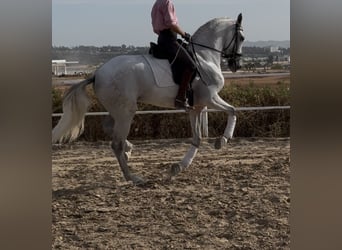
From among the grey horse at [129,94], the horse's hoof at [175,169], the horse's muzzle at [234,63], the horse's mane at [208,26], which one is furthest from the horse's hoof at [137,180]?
the horse's muzzle at [234,63]

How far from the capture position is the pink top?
4.50 metres

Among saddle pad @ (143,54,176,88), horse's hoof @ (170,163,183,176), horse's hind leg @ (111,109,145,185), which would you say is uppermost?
saddle pad @ (143,54,176,88)

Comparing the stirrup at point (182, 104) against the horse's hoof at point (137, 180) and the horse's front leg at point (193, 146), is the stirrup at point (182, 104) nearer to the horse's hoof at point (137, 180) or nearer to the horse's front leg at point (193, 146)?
the horse's front leg at point (193, 146)

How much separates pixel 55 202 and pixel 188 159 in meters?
1.35

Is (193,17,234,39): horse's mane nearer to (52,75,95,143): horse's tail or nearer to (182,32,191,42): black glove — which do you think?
(182,32,191,42): black glove

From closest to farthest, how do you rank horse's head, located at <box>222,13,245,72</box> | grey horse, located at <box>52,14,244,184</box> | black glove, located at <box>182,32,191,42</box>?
grey horse, located at <box>52,14,244,184</box> → black glove, located at <box>182,32,191,42</box> → horse's head, located at <box>222,13,245,72</box>

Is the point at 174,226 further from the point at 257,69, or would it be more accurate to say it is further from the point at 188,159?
the point at 257,69

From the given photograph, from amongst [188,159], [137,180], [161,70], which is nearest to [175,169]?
[188,159]

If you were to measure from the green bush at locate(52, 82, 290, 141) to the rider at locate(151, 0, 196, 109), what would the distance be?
87.5 inches

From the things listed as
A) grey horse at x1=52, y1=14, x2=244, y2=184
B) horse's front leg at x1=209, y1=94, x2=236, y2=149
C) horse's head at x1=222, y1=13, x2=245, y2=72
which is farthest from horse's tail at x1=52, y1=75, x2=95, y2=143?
horse's head at x1=222, y1=13, x2=245, y2=72

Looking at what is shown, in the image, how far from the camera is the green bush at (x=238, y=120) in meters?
7.02

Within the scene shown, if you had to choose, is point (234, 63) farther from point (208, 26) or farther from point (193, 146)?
point (193, 146)

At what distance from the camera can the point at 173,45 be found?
15.3 feet
